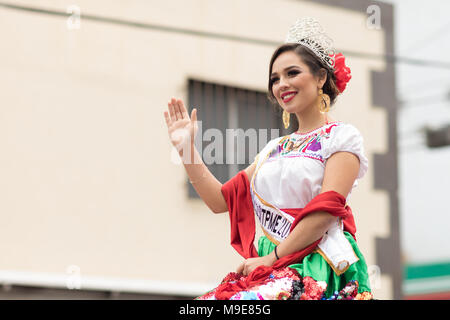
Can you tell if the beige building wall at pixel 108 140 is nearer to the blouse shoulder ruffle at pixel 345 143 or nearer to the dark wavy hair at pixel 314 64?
the dark wavy hair at pixel 314 64

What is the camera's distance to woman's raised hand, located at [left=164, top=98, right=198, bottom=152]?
2.18 meters

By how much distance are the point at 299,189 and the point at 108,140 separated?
4.33 m

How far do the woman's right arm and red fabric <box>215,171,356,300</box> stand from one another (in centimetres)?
4

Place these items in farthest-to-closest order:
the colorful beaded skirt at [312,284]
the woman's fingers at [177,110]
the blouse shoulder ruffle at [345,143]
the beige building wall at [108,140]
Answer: the beige building wall at [108,140]
the woman's fingers at [177,110]
the blouse shoulder ruffle at [345,143]
the colorful beaded skirt at [312,284]

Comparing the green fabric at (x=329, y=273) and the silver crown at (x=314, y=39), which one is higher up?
the silver crown at (x=314, y=39)

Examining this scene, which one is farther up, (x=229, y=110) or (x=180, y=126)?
(x=229, y=110)

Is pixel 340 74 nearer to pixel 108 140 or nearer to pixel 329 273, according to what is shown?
pixel 329 273

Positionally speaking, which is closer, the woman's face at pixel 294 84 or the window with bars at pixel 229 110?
the woman's face at pixel 294 84

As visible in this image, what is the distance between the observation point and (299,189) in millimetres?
2121

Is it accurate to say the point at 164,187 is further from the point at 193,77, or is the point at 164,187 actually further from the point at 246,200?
the point at 246,200

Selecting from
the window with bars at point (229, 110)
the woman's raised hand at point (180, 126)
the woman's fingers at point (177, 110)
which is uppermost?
the window with bars at point (229, 110)

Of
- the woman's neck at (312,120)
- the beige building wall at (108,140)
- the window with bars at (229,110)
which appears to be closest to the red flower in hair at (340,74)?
the woman's neck at (312,120)

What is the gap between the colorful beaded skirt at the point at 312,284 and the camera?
6.36 ft

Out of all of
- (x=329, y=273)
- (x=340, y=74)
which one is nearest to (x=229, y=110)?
(x=340, y=74)
